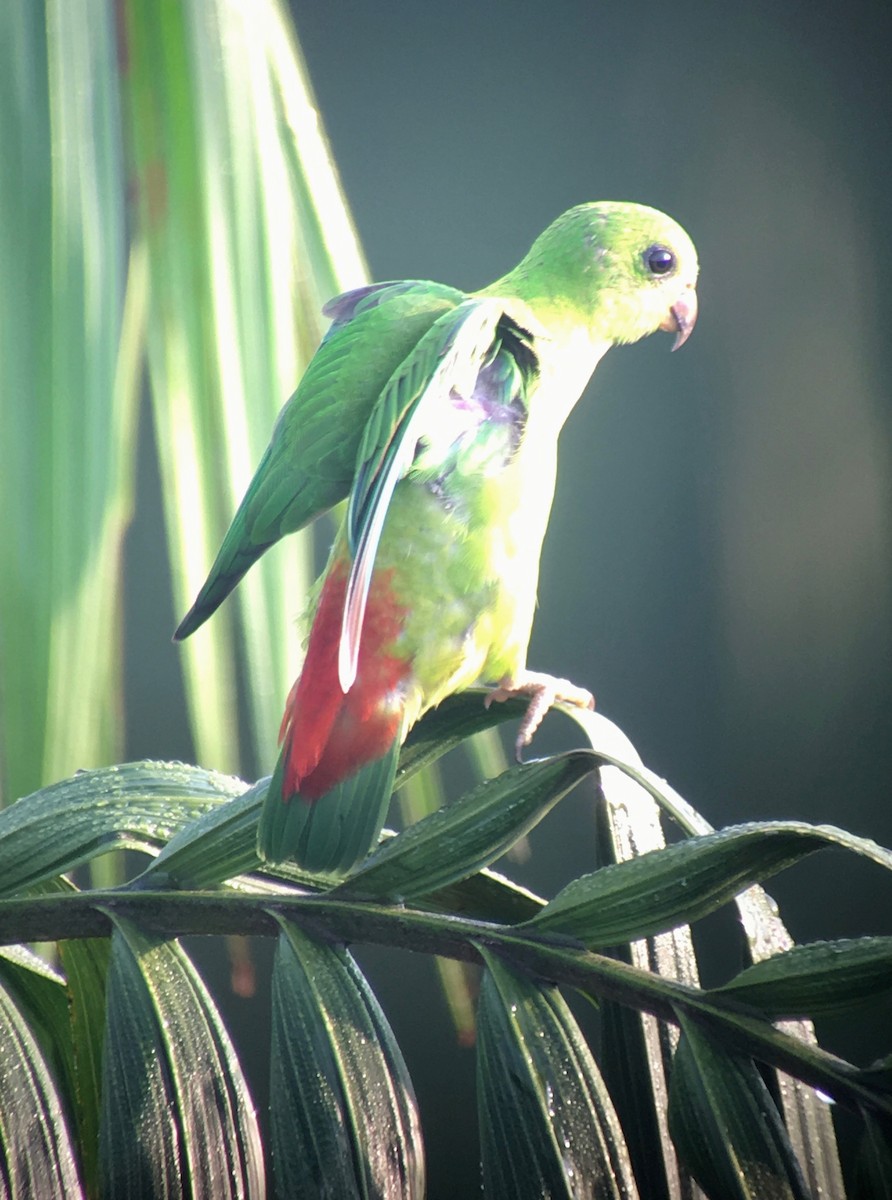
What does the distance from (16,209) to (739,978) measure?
0.65 m

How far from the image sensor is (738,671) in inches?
41.0

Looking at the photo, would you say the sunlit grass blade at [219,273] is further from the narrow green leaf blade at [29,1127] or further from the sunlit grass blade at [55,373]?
the narrow green leaf blade at [29,1127]

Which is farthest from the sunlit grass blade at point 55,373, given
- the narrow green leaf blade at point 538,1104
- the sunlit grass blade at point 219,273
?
the narrow green leaf blade at point 538,1104

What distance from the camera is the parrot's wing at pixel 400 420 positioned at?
1.35ft

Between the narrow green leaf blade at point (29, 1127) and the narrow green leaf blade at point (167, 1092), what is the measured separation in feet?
0.13

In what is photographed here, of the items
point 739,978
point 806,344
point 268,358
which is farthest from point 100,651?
point 806,344

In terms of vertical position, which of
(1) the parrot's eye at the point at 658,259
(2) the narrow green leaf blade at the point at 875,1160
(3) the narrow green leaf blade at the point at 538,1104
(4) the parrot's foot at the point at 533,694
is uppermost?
(1) the parrot's eye at the point at 658,259

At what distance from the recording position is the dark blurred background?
0.99m

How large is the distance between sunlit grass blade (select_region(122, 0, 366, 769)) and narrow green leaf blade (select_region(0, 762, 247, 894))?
0.23 m

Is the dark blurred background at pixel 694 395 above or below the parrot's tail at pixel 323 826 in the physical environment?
above

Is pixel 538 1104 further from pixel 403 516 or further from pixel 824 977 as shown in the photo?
pixel 403 516

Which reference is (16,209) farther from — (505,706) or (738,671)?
(738,671)

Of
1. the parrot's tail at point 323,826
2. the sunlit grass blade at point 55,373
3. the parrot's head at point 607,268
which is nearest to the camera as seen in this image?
the parrot's tail at point 323,826

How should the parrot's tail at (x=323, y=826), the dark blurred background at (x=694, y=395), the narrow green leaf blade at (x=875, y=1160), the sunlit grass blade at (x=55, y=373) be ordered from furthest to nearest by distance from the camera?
the dark blurred background at (x=694, y=395) < the sunlit grass blade at (x=55, y=373) < the parrot's tail at (x=323, y=826) < the narrow green leaf blade at (x=875, y=1160)
